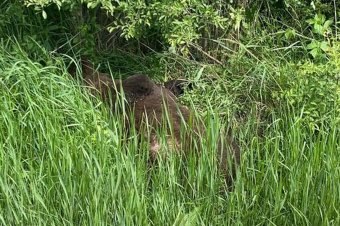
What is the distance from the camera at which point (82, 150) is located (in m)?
3.47

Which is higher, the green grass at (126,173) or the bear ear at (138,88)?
the bear ear at (138,88)

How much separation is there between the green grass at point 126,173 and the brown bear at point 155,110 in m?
0.11

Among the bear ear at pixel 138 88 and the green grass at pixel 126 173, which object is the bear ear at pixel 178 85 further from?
the green grass at pixel 126 173

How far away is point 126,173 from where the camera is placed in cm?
341

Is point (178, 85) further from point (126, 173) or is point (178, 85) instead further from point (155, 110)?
point (126, 173)

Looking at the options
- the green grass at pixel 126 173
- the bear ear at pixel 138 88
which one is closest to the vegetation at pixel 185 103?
the green grass at pixel 126 173

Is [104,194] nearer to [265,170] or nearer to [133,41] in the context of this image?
[265,170]

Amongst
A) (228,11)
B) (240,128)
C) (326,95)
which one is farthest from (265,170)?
(228,11)

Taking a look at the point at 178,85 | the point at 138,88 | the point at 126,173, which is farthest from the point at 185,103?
the point at 126,173

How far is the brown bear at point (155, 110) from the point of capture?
3.81m

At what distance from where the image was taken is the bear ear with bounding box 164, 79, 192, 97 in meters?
4.65

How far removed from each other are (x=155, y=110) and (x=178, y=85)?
→ 2.03 ft

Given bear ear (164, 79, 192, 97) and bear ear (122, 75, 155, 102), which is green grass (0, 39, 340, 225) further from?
bear ear (164, 79, 192, 97)

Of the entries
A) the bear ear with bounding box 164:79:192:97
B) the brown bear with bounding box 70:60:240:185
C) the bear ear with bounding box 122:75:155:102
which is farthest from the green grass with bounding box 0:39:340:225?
the bear ear with bounding box 164:79:192:97
